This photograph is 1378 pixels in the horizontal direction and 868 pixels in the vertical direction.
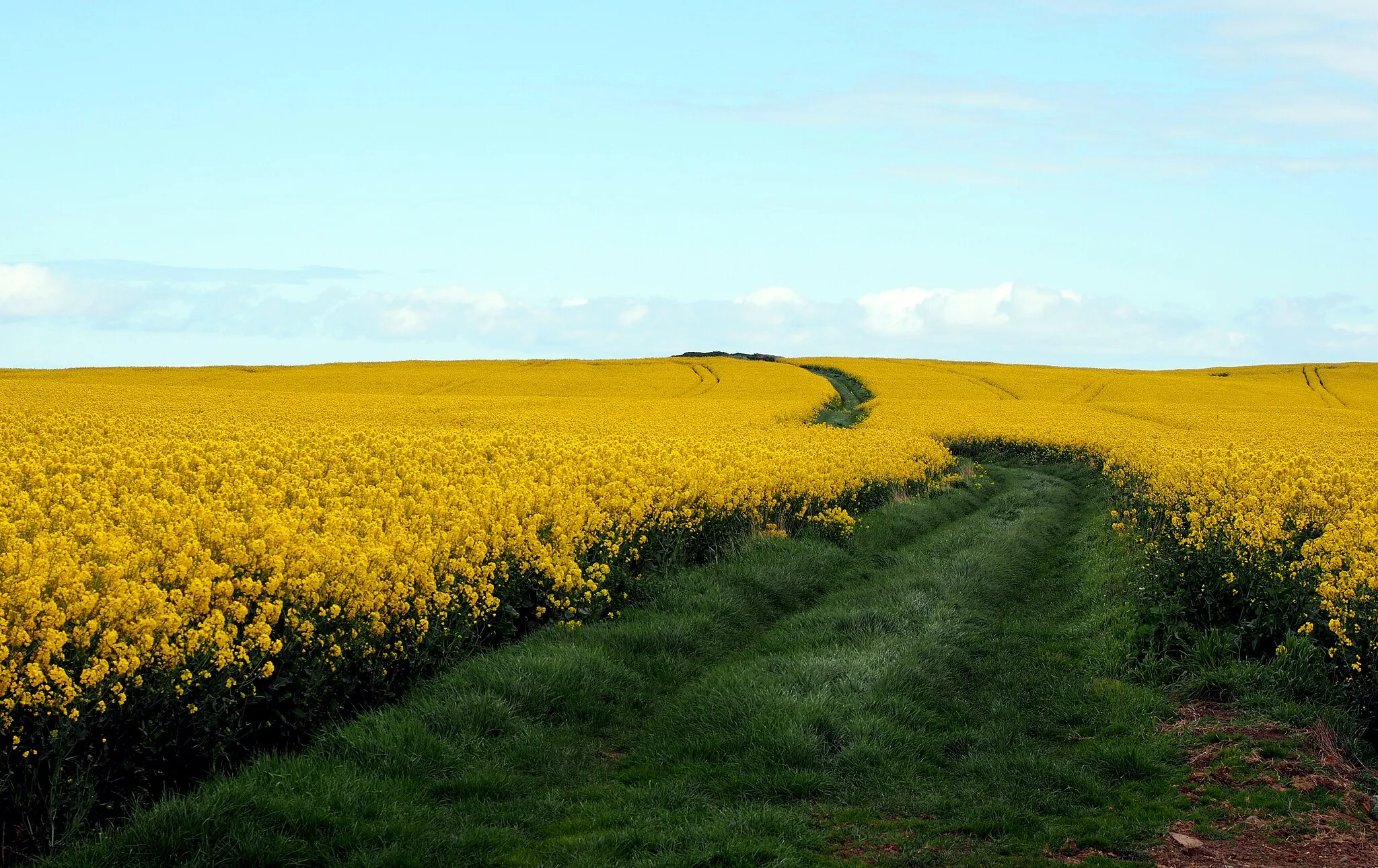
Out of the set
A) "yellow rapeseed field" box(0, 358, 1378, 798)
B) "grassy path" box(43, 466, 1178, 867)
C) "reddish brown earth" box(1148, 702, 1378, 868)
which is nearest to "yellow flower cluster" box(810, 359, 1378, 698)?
"yellow rapeseed field" box(0, 358, 1378, 798)

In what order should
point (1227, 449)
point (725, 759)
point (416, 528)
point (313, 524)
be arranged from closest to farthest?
1. point (725, 759)
2. point (313, 524)
3. point (416, 528)
4. point (1227, 449)

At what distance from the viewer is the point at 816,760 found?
7.65 meters

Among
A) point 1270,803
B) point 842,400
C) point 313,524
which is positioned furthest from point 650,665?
point 842,400

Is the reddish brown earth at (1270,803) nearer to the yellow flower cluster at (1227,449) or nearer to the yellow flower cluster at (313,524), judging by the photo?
the yellow flower cluster at (1227,449)

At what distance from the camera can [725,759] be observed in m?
7.78

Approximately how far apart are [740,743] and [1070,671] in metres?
4.21

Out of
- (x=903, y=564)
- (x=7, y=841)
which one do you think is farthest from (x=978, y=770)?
(x=903, y=564)

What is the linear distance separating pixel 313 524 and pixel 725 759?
18.0 ft

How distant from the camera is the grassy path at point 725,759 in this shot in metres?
6.23

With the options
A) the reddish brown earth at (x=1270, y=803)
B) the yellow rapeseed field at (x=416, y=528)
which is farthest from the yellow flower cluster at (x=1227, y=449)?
the reddish brown earth at (x=1270, y=803)

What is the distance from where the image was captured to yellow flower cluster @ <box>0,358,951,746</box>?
23.0 ft

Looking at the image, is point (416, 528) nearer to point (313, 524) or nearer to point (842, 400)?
point (313, 524)

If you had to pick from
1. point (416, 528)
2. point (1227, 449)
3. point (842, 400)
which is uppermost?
point (842, 400)

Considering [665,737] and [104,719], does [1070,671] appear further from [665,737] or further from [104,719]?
[104,719]
